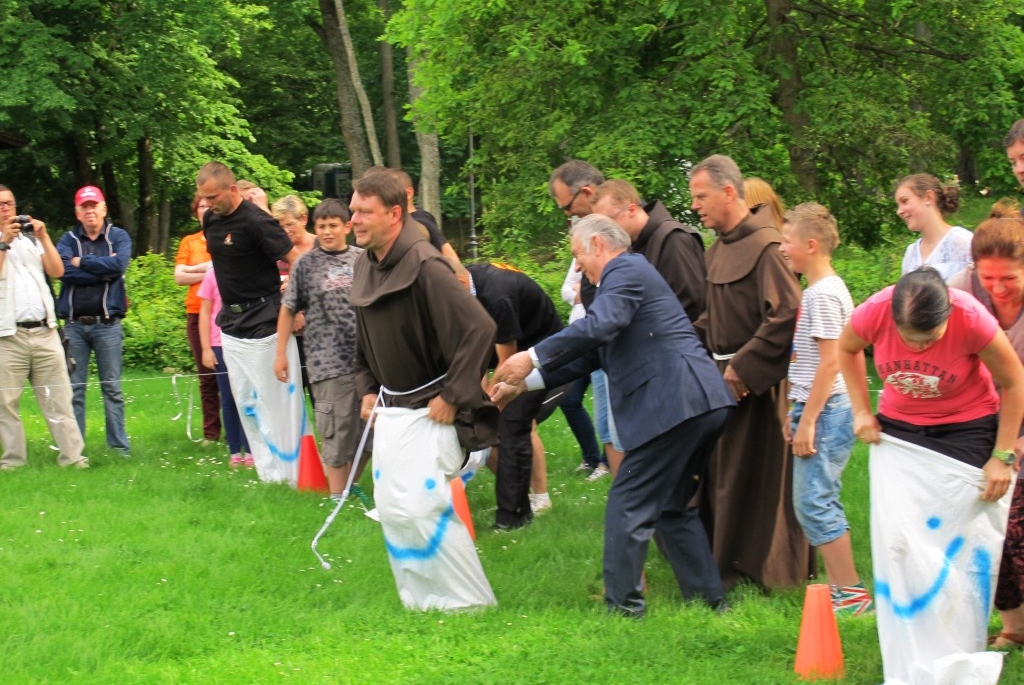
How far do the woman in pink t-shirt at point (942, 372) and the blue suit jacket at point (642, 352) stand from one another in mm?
903

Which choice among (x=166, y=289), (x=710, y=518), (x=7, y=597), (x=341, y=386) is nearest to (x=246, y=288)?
(x=341, y=386)

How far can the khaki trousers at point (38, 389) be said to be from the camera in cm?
936

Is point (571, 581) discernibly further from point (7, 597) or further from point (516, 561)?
point (7, 597)

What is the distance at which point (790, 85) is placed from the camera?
47.1 ft

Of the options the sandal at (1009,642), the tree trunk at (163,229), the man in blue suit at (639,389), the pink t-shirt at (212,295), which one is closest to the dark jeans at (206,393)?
the pink t-shirt at (212,295)

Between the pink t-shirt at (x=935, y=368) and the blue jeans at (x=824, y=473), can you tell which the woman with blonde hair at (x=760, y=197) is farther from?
the pink t-shirt at (x=935, y=368)

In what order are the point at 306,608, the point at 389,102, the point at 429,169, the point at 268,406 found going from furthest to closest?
1. the point at 389,102
2. the point at 429,169
3. the point at 268,406
4. the point at 306,608

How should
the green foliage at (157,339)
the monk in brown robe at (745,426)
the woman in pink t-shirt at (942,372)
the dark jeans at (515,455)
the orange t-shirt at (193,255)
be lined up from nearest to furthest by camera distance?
the woman in pink t-shirt at (942,372)
the monk in brown robe at (745,426)
the dark jeans at (515,455)
the orange t-shirt at (193,255)
the green foliage at (157,339)

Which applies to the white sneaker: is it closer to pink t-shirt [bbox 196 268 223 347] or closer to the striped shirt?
the striped shirt

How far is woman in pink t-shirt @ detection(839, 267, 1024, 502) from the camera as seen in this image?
4430 mm

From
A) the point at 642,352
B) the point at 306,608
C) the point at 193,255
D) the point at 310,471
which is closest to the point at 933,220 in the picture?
the point at 642,352

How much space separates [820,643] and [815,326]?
1522 millimetres

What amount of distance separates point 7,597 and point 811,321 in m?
4.29

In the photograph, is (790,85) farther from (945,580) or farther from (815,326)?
(945,580)
